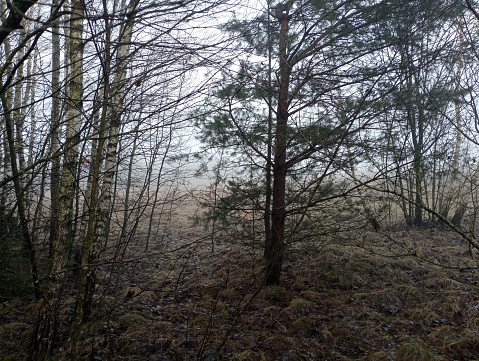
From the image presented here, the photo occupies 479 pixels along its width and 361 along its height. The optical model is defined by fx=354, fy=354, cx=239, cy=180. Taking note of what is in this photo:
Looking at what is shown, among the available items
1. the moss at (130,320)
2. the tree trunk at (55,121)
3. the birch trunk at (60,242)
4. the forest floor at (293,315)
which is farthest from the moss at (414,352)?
the tree trunk at (55,121)

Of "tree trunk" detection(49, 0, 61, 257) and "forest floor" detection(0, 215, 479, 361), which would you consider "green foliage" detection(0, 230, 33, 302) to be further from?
Result: "tree trunk" detection(49, 0, 61, 257)

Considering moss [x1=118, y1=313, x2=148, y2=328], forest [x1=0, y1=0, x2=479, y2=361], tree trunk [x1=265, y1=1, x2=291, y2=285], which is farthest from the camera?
tree trunk [x1=265, y1=1, x2=291, y2=285]

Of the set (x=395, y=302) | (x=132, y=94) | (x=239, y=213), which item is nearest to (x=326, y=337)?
(x=395, y=302)

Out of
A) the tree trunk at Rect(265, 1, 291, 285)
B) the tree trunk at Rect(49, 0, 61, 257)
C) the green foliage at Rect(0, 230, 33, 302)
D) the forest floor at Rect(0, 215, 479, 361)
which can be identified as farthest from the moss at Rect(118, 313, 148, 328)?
the tree trunk at Rect(265, 1, 291, 285)

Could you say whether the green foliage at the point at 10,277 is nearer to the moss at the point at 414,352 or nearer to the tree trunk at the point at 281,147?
the tree trunk at the point at 281,147

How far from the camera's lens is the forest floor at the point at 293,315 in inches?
167

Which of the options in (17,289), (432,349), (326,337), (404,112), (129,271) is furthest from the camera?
(129,271)

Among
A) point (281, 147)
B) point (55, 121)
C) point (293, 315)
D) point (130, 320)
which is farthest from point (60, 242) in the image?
point (281, 147)

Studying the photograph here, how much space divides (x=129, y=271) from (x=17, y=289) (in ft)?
10.3

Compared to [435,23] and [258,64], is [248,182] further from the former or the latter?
[435,23]

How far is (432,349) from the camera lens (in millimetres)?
4203

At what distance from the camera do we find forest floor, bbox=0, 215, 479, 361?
423cm

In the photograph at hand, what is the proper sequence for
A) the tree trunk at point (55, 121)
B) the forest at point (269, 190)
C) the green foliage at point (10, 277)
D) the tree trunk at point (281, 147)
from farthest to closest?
the tree trunk at point (281, 147) < the green foliage at point (10, 277) < the forest at point (269, 190) < the tree trunk at point (55, 121)

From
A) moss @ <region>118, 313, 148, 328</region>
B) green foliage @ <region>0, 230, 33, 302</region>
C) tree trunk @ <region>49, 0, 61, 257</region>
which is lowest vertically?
moss @ <region>118, 313, 148, 328</region>
